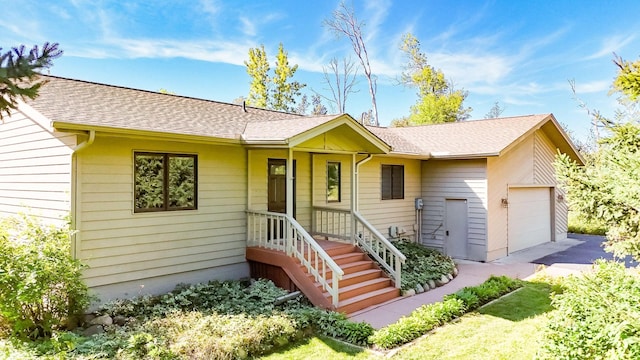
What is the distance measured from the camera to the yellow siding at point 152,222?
691cm

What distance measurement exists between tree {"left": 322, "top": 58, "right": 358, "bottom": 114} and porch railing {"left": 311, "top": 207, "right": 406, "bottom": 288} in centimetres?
2133

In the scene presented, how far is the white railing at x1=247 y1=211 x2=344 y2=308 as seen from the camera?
7.63 metres

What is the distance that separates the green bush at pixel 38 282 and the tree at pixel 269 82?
23758 millimetres

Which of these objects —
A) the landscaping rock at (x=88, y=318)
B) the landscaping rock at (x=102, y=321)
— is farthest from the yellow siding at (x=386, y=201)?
the landscaping rock at (x=88, y=318)

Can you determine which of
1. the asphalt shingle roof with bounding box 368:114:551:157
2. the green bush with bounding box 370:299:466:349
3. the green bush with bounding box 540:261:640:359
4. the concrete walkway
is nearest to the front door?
the concrete walkway

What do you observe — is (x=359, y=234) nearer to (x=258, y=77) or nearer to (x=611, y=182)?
(x=611, y=182)

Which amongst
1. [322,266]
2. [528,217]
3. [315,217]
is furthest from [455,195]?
[322,266]

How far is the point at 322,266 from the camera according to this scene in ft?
27.1

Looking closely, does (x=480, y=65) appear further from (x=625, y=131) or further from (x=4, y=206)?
(x=4, y=206)

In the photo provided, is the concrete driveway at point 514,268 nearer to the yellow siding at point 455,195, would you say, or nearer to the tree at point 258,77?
the yellow siding at point 455,195

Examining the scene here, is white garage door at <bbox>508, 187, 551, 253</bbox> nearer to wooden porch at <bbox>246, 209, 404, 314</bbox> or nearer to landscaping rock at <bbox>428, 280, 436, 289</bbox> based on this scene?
landscaping rock at <bbox>428, 280, 436, 289</bbox>

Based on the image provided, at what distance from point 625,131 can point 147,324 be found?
744cm

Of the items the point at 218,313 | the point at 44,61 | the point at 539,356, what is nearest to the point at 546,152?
the point at 539,356

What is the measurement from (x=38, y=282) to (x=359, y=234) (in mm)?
7485
